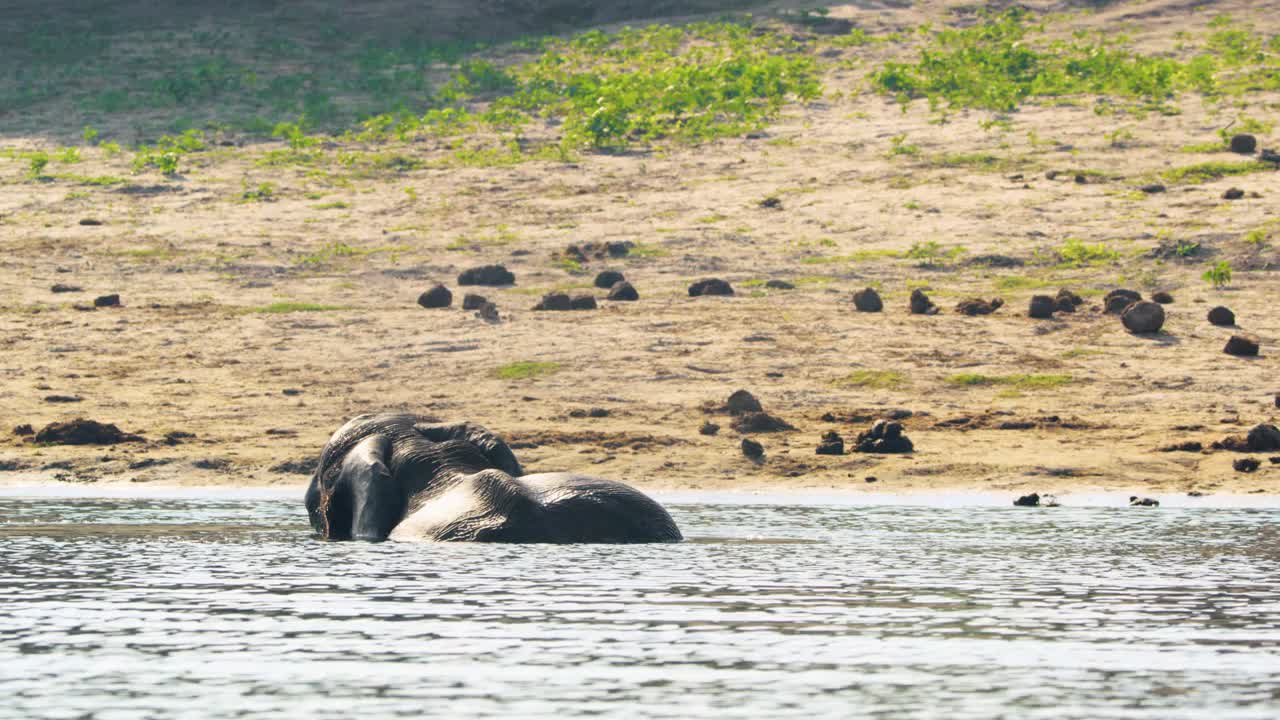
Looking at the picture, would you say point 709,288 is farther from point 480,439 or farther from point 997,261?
point 480,439

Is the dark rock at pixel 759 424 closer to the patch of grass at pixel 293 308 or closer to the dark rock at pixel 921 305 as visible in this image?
the dark rock at pixel 921 305

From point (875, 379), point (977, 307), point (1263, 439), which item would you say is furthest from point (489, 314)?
point (1263, 439)

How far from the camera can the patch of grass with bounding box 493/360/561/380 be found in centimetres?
2222

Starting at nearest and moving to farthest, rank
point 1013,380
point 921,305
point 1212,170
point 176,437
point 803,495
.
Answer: point 803,495 → point 176,437 → point 1013,380 → point 921,305 → point 1212,170

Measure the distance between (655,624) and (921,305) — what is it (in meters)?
17.1

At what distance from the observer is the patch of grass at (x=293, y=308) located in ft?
84.7

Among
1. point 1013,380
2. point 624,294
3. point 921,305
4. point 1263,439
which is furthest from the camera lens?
point 624,294

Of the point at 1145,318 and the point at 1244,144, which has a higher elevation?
the point at 1244,144

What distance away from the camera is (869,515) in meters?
14.8

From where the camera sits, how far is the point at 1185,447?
18516 mm

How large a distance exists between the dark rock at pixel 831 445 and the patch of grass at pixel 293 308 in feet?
32.2

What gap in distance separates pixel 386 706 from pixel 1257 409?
16067mm

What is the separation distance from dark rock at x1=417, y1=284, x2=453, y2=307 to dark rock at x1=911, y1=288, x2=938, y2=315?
7.04 m

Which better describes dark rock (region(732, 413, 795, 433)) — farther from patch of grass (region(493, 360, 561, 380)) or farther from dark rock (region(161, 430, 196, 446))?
dark rock (region(161, 430, 196, 446))
